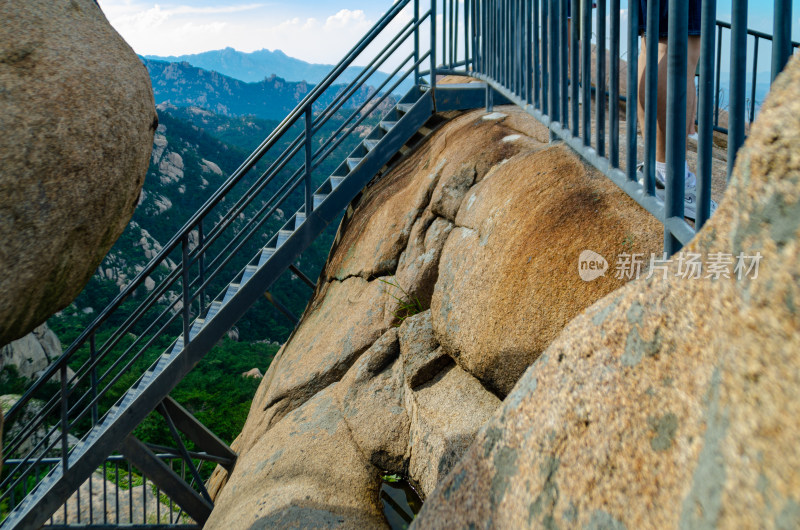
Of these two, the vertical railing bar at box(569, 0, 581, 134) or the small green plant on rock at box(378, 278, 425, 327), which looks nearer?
the vertical railing bar at box(569, 0, 581, 134)

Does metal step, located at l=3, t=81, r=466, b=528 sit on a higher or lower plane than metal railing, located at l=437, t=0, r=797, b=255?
→ lower

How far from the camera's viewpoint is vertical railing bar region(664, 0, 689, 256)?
7.43ft

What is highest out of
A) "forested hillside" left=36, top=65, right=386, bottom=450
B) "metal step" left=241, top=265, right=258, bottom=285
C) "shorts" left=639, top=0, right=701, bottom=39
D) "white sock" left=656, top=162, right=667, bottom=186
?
"shorts" left=639, top=0, right=701, bottom=39

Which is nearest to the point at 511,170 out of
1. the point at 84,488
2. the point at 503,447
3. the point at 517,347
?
the point at 517,347

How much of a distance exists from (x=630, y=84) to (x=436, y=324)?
191cm

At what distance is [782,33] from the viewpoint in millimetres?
1749

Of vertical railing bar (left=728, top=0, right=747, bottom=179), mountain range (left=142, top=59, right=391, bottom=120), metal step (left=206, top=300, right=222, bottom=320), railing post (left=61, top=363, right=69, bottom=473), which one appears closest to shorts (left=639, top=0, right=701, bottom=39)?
vertical railing bar (left=728, top=0, right=747, bottom=179)

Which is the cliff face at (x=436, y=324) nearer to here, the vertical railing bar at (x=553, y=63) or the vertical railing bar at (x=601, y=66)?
the vertical railing bar at (x=553, y=63)

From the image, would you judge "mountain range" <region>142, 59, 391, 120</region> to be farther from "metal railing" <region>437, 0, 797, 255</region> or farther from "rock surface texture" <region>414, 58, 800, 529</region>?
"rock surface texture" <region>414, 58, 800, 529</region>

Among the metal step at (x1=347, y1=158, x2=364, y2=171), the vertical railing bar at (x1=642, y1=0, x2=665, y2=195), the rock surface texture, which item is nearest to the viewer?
the rock surface texture

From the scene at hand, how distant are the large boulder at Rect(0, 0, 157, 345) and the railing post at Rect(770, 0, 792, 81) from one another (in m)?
3.00

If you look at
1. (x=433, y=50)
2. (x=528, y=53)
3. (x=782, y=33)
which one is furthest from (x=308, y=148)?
(x=782, y=33)

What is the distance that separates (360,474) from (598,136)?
218 centimetres

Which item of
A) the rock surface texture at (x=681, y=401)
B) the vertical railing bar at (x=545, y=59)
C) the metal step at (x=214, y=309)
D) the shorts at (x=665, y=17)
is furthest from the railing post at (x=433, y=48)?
the rock surface texture at (x=681, y=401)
